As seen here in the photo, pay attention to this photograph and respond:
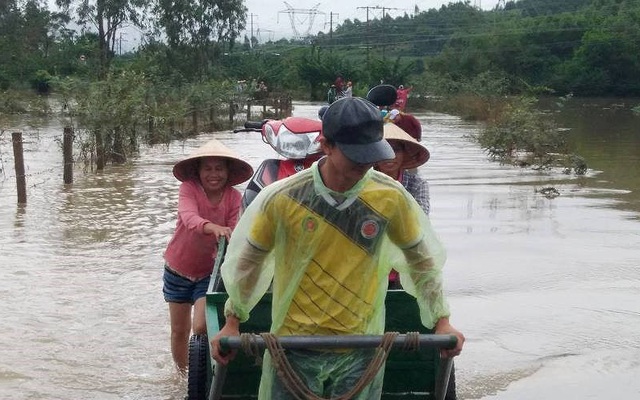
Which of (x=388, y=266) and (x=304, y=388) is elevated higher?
(x=388, y=266)

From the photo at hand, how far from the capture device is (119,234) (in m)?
11.2

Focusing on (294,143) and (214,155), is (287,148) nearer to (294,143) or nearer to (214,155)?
(294,143)

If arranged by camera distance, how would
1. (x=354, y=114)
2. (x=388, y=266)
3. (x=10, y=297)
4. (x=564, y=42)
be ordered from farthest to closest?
1. (x=564, y=42)
2. (x=10, y=297)
3. (x=388, y=266)
4. (x=354, y=114)

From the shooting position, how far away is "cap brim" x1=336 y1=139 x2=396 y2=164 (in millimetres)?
2830

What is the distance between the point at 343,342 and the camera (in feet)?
9.27

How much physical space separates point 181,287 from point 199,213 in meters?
0.42

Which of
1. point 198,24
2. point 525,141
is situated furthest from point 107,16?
point 525,141

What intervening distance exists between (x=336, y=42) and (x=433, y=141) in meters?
83.7

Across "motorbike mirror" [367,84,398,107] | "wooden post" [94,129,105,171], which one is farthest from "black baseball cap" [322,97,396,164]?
"wooden post" [94,129,105,171]

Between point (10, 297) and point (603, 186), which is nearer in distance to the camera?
point (10, 297)

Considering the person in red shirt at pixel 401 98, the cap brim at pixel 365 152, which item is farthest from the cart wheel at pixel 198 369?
the person in red shirt at pixel 401 98

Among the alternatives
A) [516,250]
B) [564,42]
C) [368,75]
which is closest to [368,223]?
[516,250]

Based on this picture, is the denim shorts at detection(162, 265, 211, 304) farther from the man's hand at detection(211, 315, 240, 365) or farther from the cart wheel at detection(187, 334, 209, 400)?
the man's hand at detection(211, 315, 240, 365)

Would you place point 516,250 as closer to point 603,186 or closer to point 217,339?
point 603,186
